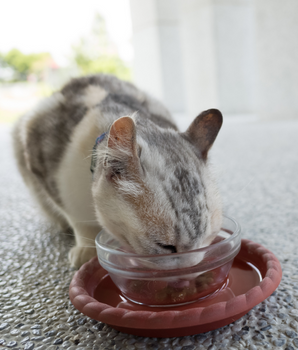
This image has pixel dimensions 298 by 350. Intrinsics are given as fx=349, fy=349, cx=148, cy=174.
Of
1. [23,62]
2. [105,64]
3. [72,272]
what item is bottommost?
[105,64]

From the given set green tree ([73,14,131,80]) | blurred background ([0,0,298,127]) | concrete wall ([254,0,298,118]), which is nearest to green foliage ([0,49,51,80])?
blurred background ([0,0,298,127])

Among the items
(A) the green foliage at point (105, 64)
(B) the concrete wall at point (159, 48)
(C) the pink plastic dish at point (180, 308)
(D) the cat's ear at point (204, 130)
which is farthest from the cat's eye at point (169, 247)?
(A) the green foliage at point (105, 64)

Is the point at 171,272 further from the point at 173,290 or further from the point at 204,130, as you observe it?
the point at 204,130

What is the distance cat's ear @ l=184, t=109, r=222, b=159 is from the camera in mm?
905

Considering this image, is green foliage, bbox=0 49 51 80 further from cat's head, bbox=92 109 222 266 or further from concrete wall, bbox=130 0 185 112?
cat's head, bbox=92 109 222 266

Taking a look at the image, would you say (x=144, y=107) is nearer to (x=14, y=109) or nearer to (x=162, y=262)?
(x=162, y=262)

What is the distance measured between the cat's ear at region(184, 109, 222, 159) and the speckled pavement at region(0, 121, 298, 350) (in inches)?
7.3

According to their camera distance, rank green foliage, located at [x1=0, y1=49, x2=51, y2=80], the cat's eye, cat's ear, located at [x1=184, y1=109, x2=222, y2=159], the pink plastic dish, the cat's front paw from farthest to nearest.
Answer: green foliage, located at [x1=0, y1=49, x2=51, y2=80], the cat's front paw, cat's ear, located at [x1=184, y1=109, x2=222, y2=159], the cat's eye, the pink plastic dish

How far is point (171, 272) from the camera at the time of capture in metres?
0.71

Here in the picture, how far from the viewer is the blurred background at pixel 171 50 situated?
439 centimetres

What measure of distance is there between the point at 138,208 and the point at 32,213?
1117mm

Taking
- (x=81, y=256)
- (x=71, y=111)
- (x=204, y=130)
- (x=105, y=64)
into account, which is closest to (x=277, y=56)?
(x=71, y=111)

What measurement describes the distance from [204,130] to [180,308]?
451 mm

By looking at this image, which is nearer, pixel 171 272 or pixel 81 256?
pixel 171 272
